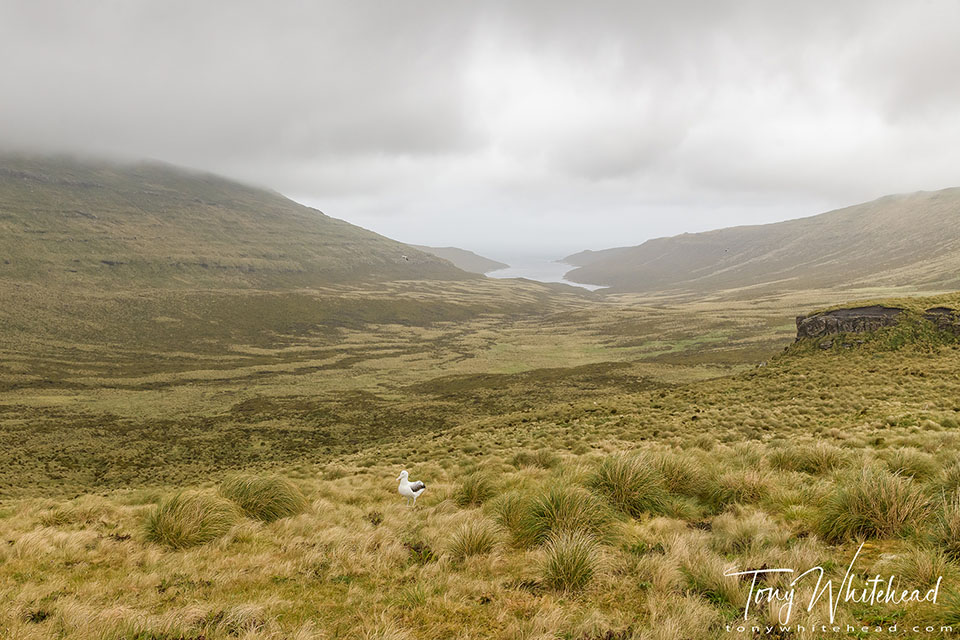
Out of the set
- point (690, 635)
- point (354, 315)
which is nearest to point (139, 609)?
point (690, 635)

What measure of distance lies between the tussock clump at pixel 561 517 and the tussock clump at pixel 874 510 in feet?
10.5

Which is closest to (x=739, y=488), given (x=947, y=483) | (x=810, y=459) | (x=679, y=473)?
(x=679, y=473)

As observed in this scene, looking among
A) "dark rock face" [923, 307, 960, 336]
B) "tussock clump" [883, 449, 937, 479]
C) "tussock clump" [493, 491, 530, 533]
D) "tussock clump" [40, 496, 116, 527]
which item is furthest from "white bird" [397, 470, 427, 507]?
"dark rock face" [923, 307, 960, 336]

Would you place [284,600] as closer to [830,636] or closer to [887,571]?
[830,636]

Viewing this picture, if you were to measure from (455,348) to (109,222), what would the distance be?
19888cm

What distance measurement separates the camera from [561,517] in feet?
24.0

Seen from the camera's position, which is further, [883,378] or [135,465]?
[135,465]

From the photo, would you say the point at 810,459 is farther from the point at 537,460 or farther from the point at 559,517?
the point at 537,460

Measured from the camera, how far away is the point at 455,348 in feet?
307

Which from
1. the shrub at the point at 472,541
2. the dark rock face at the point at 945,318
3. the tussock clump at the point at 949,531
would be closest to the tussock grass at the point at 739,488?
the tussock clump at the point at 949,531

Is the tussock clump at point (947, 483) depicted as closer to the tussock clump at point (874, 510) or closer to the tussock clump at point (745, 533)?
the tussock clump at point (874, 510)

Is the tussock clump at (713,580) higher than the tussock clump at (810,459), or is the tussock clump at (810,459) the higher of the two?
the tussock clump at (713,580)

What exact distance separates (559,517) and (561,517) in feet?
0.13
